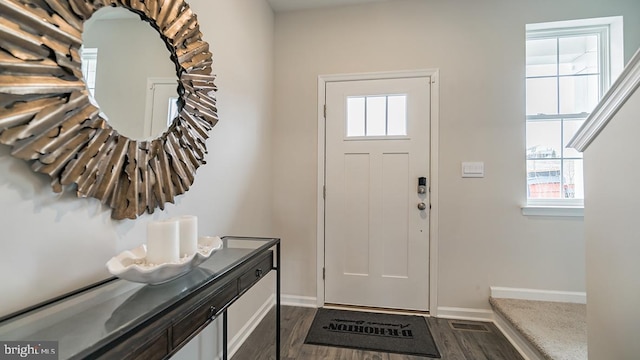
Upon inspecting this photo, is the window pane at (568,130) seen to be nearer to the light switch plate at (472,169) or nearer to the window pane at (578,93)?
the window pane at (578,93)

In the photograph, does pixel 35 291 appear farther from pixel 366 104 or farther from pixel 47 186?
pixel 366 104

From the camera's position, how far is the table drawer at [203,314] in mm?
806

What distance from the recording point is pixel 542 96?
2.40 meters

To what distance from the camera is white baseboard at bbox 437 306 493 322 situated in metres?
2.30

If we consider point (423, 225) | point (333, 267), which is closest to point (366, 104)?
point (423, 225)

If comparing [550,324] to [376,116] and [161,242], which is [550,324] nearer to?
[376,116]

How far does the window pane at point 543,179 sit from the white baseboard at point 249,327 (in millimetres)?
2459

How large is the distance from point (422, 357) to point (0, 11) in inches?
96.0

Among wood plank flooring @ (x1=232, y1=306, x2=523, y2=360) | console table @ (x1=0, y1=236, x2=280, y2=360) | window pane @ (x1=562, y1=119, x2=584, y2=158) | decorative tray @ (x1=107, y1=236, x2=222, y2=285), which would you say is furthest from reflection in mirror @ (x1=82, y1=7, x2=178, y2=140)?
window pane @ (x1=562, y1=119, x2=584, y2=158)

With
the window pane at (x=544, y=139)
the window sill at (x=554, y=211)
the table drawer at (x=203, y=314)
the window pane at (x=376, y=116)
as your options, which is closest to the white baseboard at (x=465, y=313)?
the window sill at (x=554, y=211)

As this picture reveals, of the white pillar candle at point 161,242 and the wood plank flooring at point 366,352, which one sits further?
the wood plank flooring at point 366,352

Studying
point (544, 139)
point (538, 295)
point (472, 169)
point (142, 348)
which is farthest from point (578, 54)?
point (142, 348)

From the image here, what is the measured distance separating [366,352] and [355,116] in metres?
1.88

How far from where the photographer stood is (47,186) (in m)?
0.79
